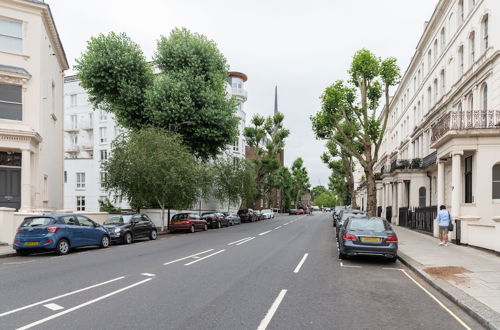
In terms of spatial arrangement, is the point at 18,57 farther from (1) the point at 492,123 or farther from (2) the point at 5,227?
(1) the point at 492,123

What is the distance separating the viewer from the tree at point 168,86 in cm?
2834

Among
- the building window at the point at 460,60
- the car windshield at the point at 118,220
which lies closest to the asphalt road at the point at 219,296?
the car windshield at the point at 118,220

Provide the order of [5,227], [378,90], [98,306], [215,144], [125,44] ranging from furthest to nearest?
[215,144] → [125,44] → [378,90] → [5,227] → [98,306]

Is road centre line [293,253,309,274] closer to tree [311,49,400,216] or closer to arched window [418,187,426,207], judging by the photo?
tree [311,49,400,216]

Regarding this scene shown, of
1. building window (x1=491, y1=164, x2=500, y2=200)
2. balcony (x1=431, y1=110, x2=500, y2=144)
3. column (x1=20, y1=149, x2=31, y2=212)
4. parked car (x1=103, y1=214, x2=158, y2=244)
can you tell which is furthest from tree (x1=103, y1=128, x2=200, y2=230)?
building window (x1=491, y1=164, x2=500, y2=200)

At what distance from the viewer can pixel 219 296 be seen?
24.8ft

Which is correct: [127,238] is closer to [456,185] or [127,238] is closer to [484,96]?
[456,185]

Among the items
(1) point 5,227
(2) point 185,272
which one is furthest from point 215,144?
(2) point 185,272

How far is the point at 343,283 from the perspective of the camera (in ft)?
30.1

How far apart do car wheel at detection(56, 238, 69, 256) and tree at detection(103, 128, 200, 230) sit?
9.04 meters

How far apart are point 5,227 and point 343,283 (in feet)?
48.4

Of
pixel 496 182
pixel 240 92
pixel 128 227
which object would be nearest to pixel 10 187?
pixel 128 227

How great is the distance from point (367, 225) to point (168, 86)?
1895 cm

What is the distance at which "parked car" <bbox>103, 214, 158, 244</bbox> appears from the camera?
18734 millimetres
